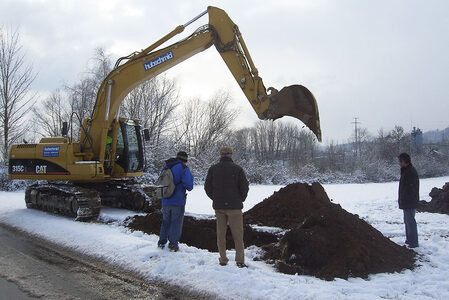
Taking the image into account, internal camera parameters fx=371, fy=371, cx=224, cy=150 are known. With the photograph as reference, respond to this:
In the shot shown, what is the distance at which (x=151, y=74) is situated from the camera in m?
9.88

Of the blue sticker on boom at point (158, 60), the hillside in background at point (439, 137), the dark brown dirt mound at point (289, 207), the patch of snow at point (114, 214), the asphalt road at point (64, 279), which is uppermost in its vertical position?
the hillside in background at point (439, 137)

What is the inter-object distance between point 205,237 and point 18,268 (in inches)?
131

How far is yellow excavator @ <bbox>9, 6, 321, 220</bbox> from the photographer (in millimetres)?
8680

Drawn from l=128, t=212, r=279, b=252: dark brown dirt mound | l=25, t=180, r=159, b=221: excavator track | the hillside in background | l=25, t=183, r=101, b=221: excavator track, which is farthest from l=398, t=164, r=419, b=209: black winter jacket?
the hillside in background

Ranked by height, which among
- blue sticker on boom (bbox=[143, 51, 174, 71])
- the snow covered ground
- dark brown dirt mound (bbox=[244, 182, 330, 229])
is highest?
blue sticker on boom (bbox=[143, 51, 174, 71])

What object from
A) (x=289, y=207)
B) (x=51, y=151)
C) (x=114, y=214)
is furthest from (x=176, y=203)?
(x=51, y=151)

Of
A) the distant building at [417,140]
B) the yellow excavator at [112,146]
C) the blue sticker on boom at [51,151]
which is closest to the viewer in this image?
the yellow excavator at [112,146]

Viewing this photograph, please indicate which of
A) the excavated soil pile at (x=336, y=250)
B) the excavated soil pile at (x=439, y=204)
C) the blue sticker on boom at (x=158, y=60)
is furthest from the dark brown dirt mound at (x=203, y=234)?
the excavated soil pile at (x=439, y=204)

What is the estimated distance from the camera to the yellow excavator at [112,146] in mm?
8680

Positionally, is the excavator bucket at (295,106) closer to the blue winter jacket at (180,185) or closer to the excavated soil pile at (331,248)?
the excavated soil pile at (331,248)

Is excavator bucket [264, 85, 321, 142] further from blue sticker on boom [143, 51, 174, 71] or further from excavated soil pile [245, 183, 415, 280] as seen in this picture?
blue sticker on boom [143, 51, 174, 71]

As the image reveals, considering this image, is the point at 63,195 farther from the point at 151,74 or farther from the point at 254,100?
the point at 254,100

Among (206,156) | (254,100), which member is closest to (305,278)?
(254,100)

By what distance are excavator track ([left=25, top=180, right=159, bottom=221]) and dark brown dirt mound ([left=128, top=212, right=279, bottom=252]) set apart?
1.58 m
